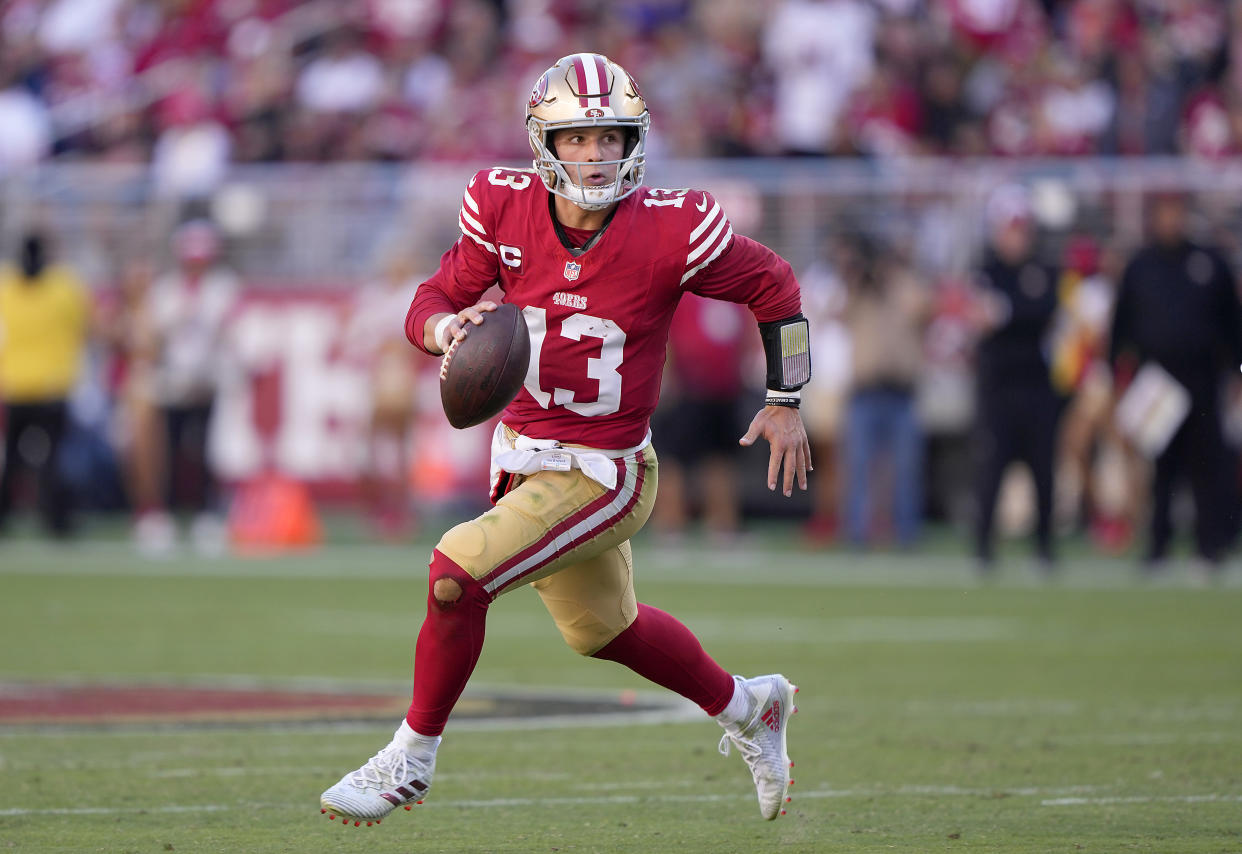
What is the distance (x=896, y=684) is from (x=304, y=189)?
9.70 metres

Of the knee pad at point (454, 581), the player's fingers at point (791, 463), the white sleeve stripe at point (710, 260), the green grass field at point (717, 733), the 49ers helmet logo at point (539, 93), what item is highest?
the 49ers helmet logo at point (539, 93)

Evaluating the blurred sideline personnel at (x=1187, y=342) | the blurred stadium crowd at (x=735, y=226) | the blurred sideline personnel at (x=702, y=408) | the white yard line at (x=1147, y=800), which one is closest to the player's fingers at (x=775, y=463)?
the white yard line at (x=1147, y=800)

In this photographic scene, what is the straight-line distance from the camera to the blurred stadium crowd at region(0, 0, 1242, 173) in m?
15.6

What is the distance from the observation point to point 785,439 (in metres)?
4.90

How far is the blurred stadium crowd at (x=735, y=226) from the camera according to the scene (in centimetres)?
1422

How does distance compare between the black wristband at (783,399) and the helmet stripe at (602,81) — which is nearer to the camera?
the helmet stripe at (602,81)

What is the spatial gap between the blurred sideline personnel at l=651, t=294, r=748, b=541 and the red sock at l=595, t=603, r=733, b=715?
9.02 metres

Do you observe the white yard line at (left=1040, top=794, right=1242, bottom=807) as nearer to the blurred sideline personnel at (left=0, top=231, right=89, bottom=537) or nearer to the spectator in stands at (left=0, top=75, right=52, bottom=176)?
the blurred sideline personnel at (left=0, top=231, right=89, bottom=537)

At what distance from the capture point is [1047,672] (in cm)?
809

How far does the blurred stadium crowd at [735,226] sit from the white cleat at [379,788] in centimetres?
808

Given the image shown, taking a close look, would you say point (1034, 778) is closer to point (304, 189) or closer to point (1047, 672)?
point (1047, 672)

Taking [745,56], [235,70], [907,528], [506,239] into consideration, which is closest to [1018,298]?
[907,528]

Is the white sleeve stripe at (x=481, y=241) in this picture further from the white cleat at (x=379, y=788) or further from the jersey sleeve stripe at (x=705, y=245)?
the white cleat at (x=379, y=788)

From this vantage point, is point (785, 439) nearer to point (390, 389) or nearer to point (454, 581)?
point (454, 581)
